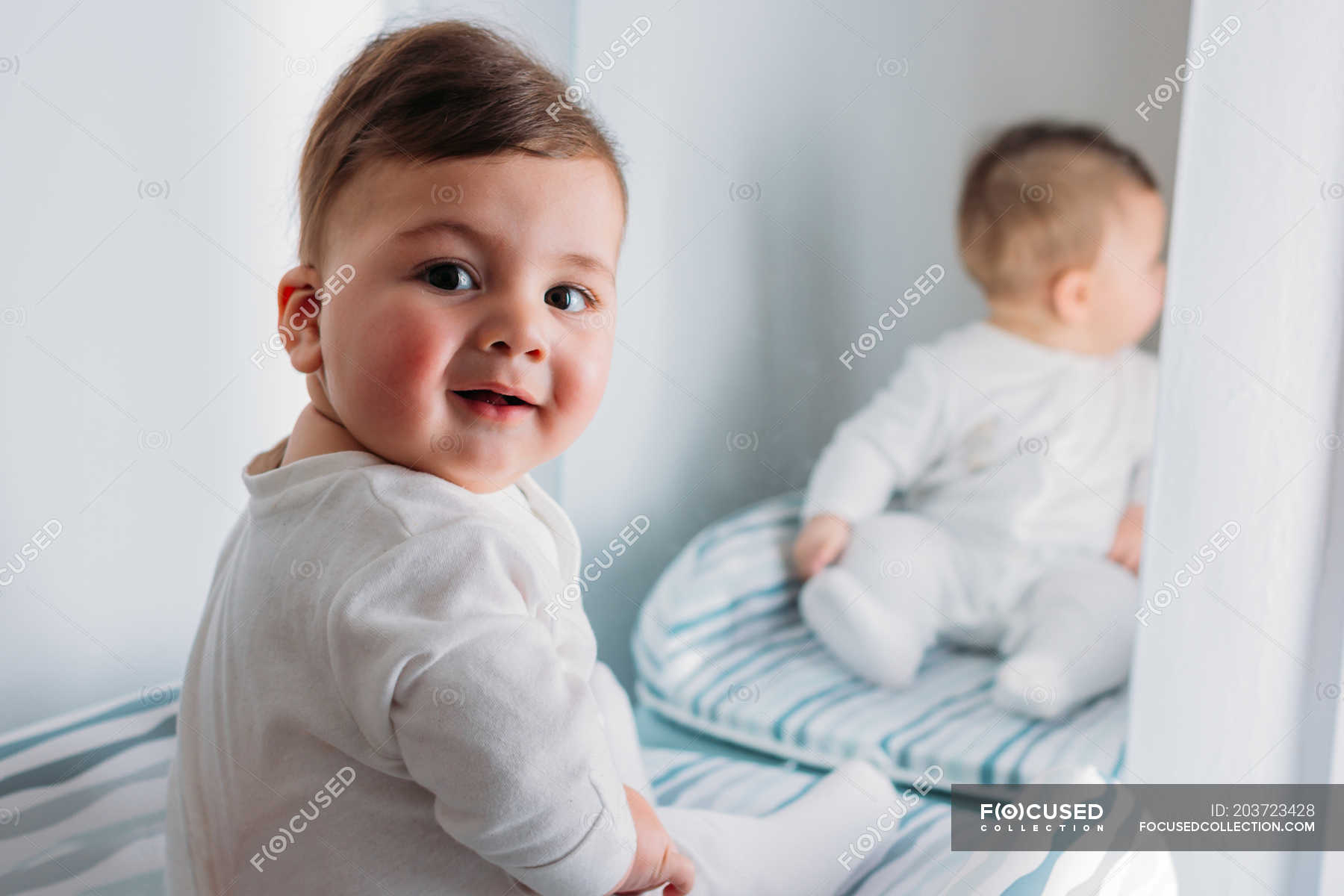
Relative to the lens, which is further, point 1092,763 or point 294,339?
point 1092,763

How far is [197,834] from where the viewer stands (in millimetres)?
548

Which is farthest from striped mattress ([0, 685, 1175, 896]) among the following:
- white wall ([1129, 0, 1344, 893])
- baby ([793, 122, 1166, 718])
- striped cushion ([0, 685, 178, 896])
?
baby ([793, 122, 1166, 718])

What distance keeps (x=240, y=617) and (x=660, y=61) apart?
768 mm

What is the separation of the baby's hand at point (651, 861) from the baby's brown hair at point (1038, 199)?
688 millimetres

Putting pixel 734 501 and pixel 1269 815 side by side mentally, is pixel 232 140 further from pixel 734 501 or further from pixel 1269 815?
pixel 1269 815

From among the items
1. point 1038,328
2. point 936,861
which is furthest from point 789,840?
point 1038,328

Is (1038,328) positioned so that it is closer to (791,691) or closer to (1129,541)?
(1129,541)

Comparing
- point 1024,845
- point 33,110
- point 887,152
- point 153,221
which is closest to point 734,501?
point 887,152

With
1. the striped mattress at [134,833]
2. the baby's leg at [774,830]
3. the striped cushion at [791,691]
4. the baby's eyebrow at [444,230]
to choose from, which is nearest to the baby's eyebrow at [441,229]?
the baby's eyebrow at [444,230]

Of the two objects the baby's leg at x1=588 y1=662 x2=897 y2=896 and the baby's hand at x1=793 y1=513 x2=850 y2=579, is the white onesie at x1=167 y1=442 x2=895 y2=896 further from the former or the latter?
the baby's hand at x1=793 y1=513 x2=850 y2=579

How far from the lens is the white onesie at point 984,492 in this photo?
102 cm

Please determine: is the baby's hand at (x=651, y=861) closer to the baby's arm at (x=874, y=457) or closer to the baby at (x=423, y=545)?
the baby at (x=423, y=545)

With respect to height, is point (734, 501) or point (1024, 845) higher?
point (734, 501)

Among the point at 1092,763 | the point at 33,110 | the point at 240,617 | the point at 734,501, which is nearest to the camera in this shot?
the point at 240,617
